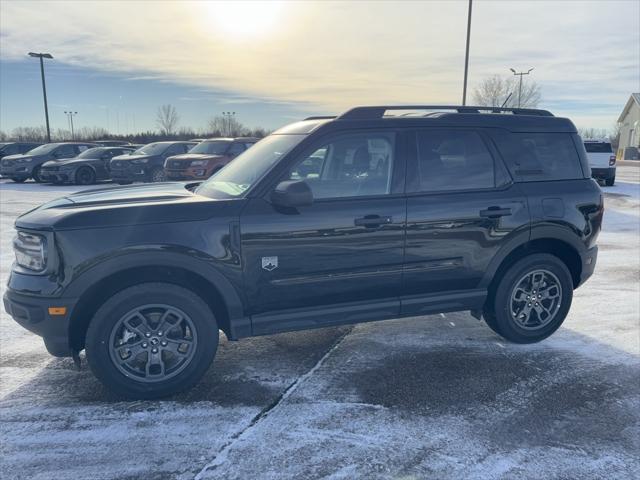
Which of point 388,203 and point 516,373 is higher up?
point 388,203

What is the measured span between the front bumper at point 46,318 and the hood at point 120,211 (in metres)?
0.48

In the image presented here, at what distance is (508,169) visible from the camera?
438 centimetres

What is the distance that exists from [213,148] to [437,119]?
12439mm

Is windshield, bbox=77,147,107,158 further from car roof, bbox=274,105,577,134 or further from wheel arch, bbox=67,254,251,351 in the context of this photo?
wheel arch, bbox=67,254,251,351

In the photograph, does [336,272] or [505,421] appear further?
[336,272]

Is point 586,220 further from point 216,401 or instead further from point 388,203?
point 216,401

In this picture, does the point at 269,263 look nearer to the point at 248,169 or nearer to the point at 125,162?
the point at 248,169

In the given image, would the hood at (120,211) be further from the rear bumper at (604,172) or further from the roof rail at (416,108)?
the rear bumper at (604,172)

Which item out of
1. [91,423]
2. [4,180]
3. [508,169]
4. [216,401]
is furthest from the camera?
[4,180]

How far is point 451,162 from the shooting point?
424cm

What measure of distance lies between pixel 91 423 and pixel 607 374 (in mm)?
3759

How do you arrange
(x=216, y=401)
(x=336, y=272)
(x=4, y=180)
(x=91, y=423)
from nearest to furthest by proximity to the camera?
(x=91, y=423)
(x=216, y=401)
(x=336, y=272)
(x=4, y=180)

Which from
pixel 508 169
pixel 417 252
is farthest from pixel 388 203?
pixel 508 169

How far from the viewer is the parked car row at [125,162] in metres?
15.1
